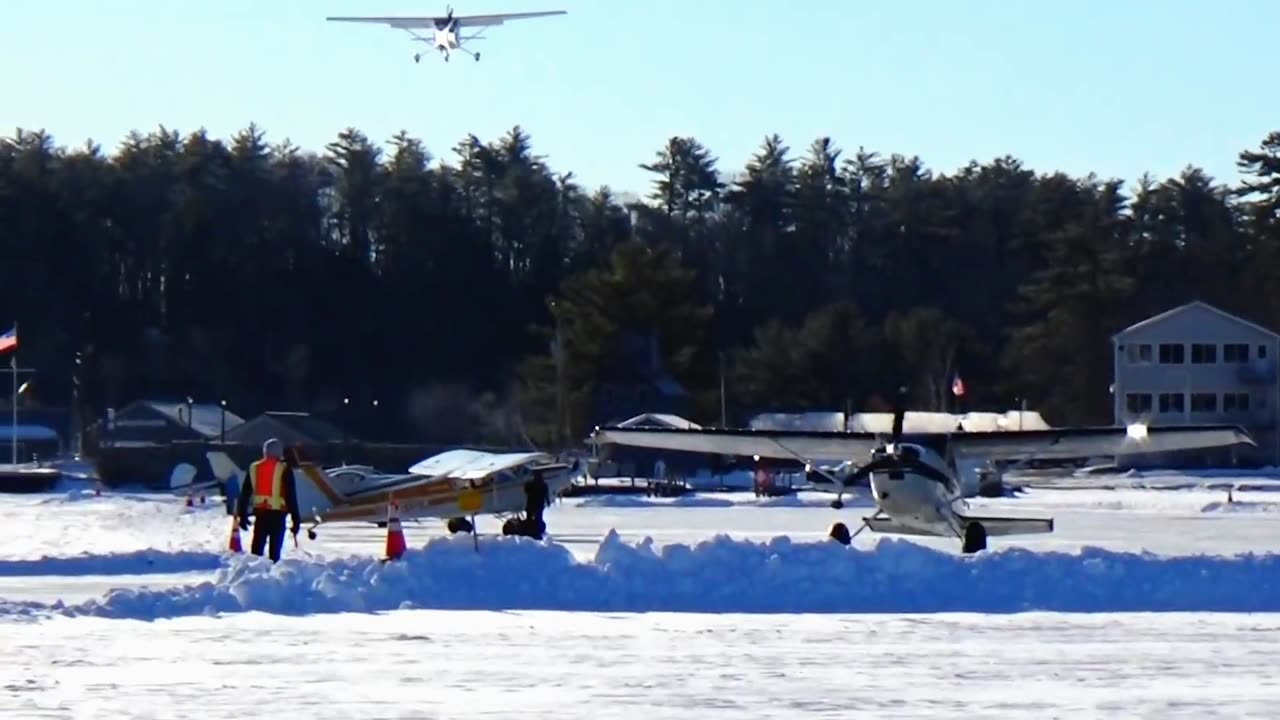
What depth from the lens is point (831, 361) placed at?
84.9m

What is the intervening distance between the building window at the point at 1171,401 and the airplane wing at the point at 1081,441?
54.4 metres

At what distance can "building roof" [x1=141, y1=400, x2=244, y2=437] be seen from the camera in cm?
7794

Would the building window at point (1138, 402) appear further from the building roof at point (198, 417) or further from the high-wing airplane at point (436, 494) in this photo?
the high-wing airplane at point (436, 494)

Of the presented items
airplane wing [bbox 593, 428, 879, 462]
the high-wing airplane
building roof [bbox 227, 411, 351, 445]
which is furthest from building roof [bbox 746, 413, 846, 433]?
airplane wing [bbox 593, 428, 879, 462]

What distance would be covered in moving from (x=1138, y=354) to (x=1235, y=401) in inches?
173

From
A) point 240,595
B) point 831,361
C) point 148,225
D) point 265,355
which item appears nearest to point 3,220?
point 148,225

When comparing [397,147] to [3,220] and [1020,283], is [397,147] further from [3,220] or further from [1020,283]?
[1020,283]

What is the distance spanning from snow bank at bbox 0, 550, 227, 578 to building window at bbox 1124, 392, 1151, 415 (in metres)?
61.8

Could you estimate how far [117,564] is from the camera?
19172mm

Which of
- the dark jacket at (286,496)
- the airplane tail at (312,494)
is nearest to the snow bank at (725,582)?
the dark jacket at (286,496)

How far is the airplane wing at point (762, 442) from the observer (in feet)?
79.8

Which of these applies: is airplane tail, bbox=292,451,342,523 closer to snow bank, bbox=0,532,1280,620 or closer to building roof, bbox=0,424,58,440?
snow bank, bbox=0,532,1280,620

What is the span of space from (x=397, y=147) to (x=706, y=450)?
78813 mm

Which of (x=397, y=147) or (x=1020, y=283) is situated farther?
(x=397, y=147)
